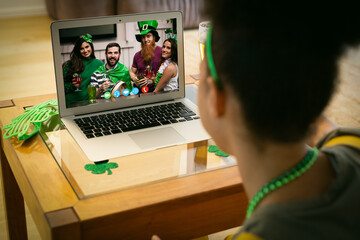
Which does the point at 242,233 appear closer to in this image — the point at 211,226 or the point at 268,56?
the point at 268,56

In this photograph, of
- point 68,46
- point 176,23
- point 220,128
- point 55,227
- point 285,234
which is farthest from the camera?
point 176,23

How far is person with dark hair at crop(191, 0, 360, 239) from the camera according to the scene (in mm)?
557

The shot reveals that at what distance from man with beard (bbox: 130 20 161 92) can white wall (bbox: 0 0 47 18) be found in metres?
3.43

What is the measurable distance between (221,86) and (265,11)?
0.13 meters

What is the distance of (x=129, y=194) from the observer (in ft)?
3.25

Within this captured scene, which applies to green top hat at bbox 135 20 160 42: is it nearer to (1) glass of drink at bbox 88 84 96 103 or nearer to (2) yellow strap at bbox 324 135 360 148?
(1) glass of drink at bbox 88 84 96 103

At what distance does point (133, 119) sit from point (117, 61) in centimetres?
17

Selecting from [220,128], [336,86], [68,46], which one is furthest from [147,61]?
[336,86]

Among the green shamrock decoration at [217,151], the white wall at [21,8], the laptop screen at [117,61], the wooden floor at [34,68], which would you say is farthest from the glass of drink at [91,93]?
the white wall at [21,8]

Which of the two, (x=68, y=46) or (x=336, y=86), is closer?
(x=336, y=86)

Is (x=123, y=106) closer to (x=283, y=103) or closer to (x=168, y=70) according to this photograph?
(x=168, y=70)

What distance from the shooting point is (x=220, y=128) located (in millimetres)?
710

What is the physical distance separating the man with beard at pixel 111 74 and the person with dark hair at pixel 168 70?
9cm

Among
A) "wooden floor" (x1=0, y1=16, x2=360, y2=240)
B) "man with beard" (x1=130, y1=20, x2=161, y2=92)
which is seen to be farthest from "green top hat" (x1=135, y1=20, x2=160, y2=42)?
"wooden floor" (x1=0, y1=16, x2=360, y2=240)
